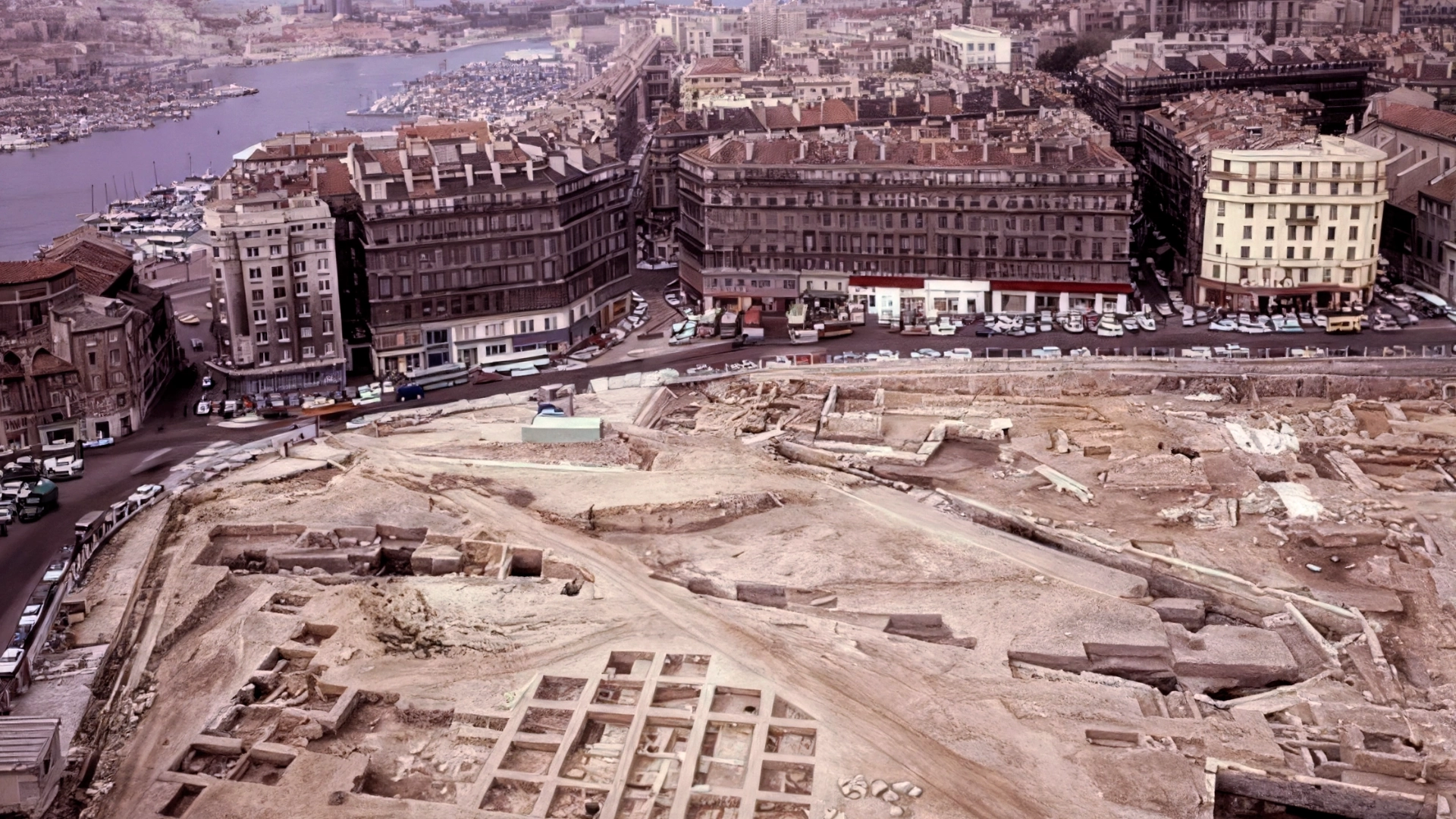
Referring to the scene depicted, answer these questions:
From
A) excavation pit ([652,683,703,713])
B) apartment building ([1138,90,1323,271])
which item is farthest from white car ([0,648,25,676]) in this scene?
apartment building ([1138,90,1323,271])

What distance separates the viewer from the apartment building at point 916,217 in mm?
79688

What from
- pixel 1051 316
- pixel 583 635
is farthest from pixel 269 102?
pixel 583 635

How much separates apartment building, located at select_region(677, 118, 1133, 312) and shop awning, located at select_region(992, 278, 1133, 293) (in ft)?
0.18

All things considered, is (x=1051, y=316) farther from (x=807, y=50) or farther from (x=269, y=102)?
(x=269, y=102)

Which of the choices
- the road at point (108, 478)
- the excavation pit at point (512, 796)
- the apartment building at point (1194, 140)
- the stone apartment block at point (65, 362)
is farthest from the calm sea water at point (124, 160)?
the excavation pit at point (512, 796)

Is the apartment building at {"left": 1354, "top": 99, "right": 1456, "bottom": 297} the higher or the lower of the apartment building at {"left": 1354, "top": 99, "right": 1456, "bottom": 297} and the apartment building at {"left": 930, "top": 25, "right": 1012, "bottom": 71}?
the lower

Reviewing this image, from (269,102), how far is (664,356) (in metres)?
136

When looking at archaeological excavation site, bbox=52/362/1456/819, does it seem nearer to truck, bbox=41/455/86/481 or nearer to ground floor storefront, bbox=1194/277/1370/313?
truck, bbox=41/455/86/481

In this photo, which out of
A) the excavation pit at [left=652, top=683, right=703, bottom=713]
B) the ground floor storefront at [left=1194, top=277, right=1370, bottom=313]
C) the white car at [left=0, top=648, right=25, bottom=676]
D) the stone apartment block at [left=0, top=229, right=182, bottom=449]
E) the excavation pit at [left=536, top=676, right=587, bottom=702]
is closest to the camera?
the excavation pit at [left=652, top=683, right=703, bottom=713]

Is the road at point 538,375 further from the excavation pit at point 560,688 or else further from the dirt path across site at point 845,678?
the excavation pit at point 560,688

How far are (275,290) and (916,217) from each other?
3160cm

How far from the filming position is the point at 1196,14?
174500 millimetres

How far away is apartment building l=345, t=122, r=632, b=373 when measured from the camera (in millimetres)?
74688

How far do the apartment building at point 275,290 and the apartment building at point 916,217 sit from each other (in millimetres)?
20228
